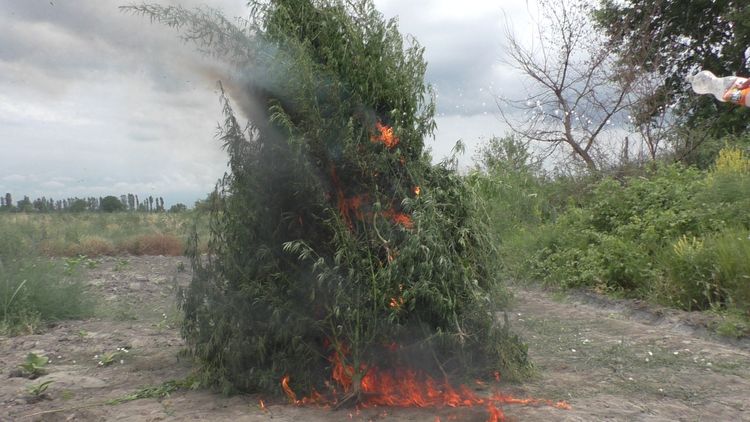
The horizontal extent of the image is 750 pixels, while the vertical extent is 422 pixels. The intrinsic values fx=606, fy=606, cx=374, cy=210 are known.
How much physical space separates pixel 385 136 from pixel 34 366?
10.8 feet

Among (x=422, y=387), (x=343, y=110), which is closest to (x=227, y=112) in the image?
(x=343, y=110)

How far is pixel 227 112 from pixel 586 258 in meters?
6.13

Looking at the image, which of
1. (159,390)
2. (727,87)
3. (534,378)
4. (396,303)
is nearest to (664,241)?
(727,87)

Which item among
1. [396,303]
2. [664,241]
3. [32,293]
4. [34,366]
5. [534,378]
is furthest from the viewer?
[664,241]

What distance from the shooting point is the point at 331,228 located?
381 cm

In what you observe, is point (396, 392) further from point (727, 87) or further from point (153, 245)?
point (153, 245)

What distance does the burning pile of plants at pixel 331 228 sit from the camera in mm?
3699

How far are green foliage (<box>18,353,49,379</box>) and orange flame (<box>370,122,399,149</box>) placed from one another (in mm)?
3210

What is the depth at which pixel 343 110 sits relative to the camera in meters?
3.86

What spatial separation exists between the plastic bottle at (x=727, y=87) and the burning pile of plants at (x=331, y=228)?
3707mm

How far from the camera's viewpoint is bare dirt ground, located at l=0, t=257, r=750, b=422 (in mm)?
3678

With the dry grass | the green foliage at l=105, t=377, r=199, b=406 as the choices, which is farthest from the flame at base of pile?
the dry grass

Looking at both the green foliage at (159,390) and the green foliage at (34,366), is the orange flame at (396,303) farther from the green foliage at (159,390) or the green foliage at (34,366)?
the green foliage at (34,366)

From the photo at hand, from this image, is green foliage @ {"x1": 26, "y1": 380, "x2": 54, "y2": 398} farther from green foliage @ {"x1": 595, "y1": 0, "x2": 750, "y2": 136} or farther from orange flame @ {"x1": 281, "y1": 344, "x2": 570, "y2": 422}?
green foliage @ {"x1": 595, "y1": 0, "x2": 750, "y2": 136}
